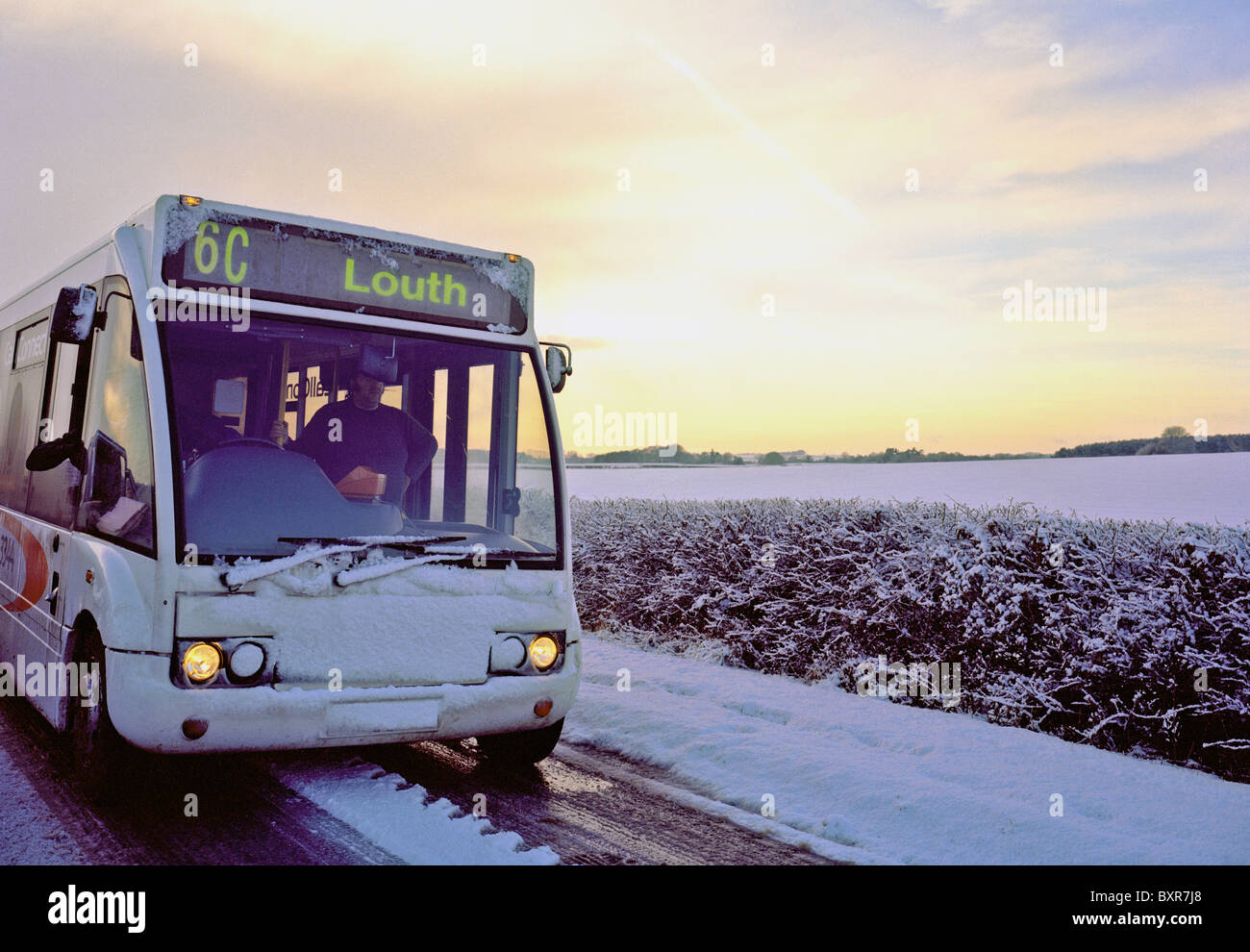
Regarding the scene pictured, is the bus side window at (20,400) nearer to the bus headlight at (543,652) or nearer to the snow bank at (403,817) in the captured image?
the snow bank at (403,817)

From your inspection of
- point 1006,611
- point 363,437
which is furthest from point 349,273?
point 1006,611

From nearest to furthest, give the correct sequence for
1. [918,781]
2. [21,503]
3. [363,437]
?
[918,781], [363,437], [21,503]

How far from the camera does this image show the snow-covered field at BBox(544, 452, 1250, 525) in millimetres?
18938

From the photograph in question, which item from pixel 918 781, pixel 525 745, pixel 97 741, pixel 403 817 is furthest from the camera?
pixel 525 745

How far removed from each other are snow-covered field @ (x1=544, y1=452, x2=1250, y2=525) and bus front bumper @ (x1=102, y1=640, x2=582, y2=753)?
8.57 m

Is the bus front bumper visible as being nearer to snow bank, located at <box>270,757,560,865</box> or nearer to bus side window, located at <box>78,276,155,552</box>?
snow bank, located at <box>270,757,560,865</box>

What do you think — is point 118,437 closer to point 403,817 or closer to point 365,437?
point 365,437

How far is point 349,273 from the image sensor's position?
17.5ft

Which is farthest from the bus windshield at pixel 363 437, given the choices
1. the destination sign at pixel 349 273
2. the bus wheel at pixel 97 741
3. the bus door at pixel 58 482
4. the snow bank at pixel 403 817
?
the snow bank at pixel 403 817

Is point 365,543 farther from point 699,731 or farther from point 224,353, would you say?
point 699,731

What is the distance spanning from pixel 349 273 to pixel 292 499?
132cm

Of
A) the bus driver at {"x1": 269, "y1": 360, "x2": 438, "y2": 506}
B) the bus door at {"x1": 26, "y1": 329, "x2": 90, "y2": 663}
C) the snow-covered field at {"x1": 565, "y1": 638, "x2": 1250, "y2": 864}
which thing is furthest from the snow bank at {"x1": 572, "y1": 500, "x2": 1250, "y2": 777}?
the bus door at {"x1": 26, "y1": 329, "x2": 90, "y2": 663}

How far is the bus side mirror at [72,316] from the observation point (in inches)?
197

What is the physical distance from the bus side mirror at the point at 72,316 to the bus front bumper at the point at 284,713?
1693 mm
